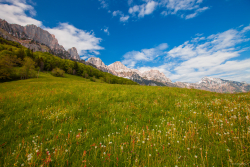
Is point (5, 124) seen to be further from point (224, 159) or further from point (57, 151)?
point (224, 159)

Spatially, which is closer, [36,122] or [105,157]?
[105,157]

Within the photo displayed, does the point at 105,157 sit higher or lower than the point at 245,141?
lower

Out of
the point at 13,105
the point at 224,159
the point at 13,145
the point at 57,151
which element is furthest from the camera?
the point at 13,105

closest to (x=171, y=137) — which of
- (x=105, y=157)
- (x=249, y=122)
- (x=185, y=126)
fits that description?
(x=185, y=126)

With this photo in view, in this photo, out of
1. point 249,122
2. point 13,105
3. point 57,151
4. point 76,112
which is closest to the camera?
point 57,151

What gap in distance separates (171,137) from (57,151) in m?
3.35

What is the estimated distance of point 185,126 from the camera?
12.9 ft

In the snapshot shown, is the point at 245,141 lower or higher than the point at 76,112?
higher

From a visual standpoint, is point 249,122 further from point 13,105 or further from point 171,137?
point 13,105

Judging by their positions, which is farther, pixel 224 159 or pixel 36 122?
pixel 36 122

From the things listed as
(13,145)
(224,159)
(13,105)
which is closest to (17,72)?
(13,105)

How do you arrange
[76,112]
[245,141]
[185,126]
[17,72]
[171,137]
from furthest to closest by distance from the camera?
1. [17,72]
2. [76,112]
3. [185,126]
4. [171,137]
5. [245,141]

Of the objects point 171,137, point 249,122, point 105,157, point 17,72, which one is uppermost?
point 17,72

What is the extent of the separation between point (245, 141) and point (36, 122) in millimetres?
7900
